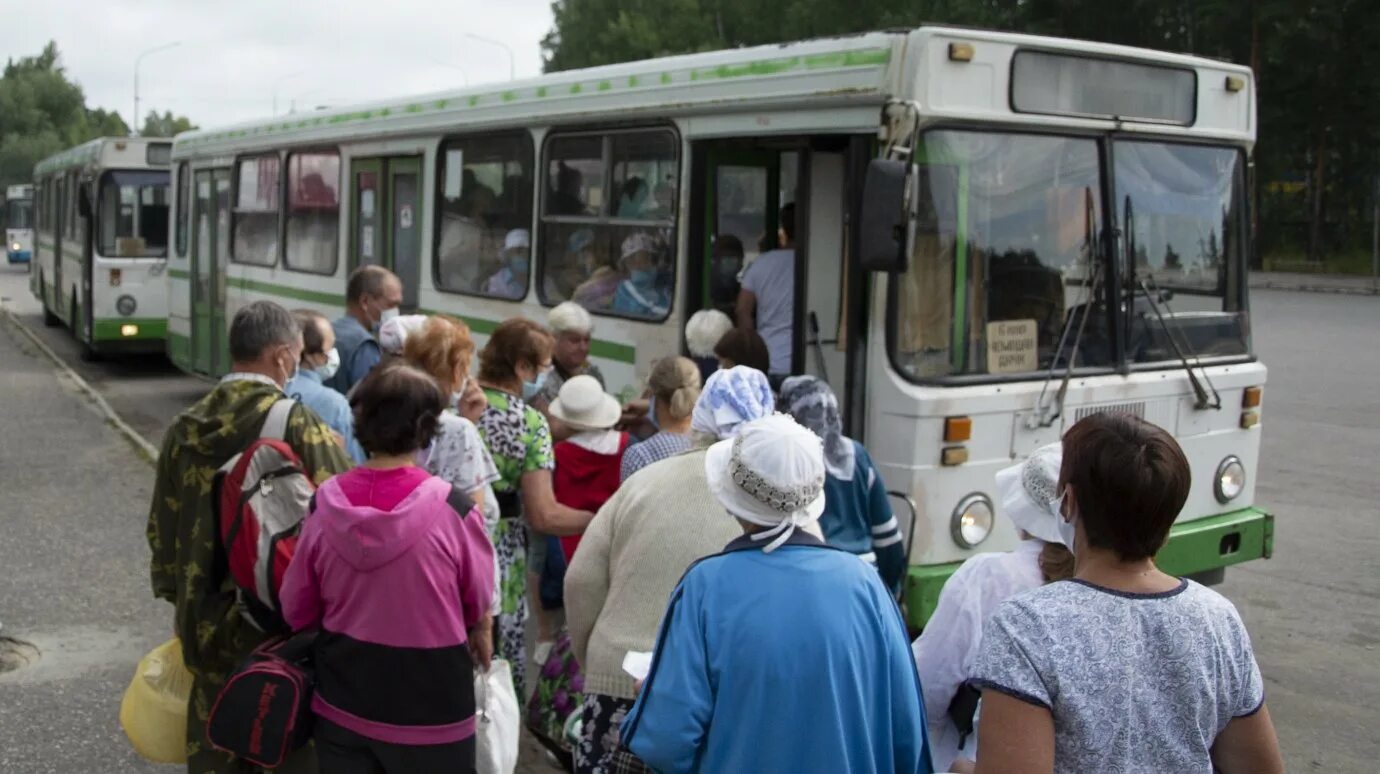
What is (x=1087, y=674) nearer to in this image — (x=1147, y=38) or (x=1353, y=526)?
(x=1353, y=526)

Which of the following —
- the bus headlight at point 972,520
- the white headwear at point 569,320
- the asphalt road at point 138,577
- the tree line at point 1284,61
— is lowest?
the asphalt road at point 138,577

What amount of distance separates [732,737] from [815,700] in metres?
0.17

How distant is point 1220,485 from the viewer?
718cm

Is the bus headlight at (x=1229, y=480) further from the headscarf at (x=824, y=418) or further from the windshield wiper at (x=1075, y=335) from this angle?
the headscarf at (x=824, y=418)

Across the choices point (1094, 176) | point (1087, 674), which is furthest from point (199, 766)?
point (1094, 176)

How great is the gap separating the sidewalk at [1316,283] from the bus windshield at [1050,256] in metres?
32.1

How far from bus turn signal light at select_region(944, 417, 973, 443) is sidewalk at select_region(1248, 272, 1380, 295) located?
110 feet

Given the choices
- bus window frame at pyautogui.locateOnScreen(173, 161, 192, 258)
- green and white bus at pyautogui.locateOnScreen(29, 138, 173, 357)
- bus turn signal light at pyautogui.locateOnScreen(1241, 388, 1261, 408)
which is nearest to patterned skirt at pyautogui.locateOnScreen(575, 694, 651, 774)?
bus turn signal light at pyautogui.locateOnScreen(1241, 388, 1261, 408)

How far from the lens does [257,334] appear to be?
4.27m

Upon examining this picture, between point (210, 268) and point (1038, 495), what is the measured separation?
13.0 metres

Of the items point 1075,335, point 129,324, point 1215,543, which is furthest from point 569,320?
point 129,324

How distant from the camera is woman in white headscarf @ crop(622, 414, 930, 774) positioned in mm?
2881

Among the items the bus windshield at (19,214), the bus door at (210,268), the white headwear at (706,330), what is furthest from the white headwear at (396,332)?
the bus windshield at (19,214)

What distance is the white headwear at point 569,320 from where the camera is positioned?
725 centimetres
